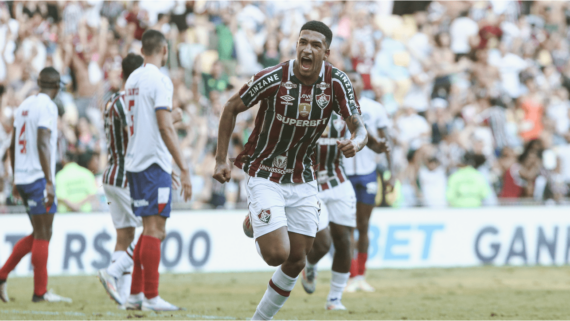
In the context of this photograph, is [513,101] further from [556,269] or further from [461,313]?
[461,313]

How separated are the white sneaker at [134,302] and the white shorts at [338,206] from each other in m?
2.12

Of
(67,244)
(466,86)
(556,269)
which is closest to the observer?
(67,244)

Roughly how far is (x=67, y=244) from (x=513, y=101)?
12118 millimetres

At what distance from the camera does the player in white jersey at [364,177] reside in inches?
373

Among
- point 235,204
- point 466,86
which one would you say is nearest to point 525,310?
point 235,204

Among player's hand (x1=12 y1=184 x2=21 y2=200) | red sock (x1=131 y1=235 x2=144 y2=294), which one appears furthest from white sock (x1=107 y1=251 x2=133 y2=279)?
player's hand (x1=12 y1=184 x2=21 y2=200)

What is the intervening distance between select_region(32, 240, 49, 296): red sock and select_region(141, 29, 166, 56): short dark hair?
2525 millimetres

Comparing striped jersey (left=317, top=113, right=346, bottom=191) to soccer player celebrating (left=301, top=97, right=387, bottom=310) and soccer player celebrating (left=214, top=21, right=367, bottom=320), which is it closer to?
soccer player celebrating (left=301, top=97, right=387, bottom=310)

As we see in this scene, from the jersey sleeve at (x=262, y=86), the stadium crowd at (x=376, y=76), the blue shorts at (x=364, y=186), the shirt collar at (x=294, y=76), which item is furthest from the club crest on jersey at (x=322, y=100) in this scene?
the stadium crowd at (x=376, y=76)

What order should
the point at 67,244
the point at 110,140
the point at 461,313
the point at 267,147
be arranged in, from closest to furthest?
the point at 267,147 → the point at 461,313 → the point at 110,140 → the point at 67,244

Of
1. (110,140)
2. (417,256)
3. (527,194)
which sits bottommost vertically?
(417,256)

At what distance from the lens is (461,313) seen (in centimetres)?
758

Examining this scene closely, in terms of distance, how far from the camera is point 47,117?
818 centimetres

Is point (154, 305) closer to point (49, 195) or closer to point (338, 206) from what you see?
point (49, 195)
